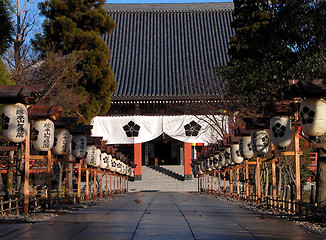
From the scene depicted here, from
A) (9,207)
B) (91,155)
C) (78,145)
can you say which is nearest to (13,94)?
(9,207)

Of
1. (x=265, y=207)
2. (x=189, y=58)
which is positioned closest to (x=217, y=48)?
(x=189, y=58)

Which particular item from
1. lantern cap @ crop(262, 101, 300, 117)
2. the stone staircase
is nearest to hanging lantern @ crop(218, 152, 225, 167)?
lantern cap @ crop(262, 101, 300, 117)

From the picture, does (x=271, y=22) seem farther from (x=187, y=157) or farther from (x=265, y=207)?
(x=187, y=157)

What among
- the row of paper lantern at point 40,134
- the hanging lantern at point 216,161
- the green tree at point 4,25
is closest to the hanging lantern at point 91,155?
the row of paper lantern at point 40,134

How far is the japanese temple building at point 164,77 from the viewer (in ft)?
117

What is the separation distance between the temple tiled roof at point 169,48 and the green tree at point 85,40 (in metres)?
10.5

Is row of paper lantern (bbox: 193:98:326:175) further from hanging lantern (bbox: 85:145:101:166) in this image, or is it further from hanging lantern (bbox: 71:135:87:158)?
hanging lantern (bbox: 85:145:101:166)

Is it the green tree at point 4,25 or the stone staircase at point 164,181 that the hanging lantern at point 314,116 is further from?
the stone staircase at point 164,181

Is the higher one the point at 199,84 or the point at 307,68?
the point at 199,84

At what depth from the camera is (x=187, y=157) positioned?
3850cm

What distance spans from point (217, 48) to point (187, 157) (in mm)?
9949

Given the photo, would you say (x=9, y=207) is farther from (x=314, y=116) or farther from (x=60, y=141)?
(x=314, y=116)

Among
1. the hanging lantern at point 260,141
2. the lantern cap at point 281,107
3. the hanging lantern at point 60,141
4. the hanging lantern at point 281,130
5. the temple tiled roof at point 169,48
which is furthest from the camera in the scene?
the temple tiled roof at point 169,48

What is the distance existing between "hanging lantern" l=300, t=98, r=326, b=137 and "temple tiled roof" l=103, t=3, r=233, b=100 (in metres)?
22.5
